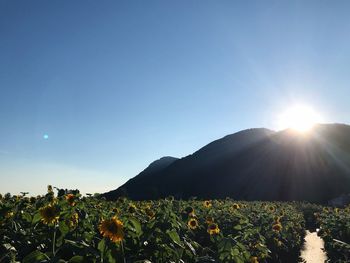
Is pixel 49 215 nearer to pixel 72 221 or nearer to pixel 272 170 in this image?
pixel 72 221

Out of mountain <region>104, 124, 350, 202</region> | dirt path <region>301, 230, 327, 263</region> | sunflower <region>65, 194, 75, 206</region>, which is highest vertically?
mountain <region>104, 124, 350, 202</region>

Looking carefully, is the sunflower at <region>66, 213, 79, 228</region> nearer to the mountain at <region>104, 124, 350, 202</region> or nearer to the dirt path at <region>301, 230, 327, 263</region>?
the dirt path at <region>301, 230, 327, 263</region>

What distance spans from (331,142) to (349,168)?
15797 mm

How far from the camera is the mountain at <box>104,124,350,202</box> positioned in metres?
129

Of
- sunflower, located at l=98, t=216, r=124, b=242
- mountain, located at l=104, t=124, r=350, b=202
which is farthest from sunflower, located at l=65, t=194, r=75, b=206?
mountain, located at l=104, t=124, r=350, b=202

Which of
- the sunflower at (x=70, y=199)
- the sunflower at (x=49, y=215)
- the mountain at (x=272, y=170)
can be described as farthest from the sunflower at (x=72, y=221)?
the mountain at (x=272, y=170)

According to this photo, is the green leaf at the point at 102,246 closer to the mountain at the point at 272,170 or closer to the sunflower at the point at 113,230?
the sunflower at the point at 113,230

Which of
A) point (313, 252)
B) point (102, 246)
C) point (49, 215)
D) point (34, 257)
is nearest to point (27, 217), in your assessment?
point (49, 215)

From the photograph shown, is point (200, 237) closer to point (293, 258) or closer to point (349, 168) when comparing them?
point (293, 258)

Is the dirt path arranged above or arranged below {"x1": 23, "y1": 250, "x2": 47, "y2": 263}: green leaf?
below

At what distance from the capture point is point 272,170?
13962cm

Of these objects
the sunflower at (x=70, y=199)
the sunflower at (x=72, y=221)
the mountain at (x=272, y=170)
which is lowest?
the sunflower at (x=72, y=221)

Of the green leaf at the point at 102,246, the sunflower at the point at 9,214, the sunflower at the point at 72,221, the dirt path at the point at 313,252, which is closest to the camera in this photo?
the green leaf at the point at 102,246

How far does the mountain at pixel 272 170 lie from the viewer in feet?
424
